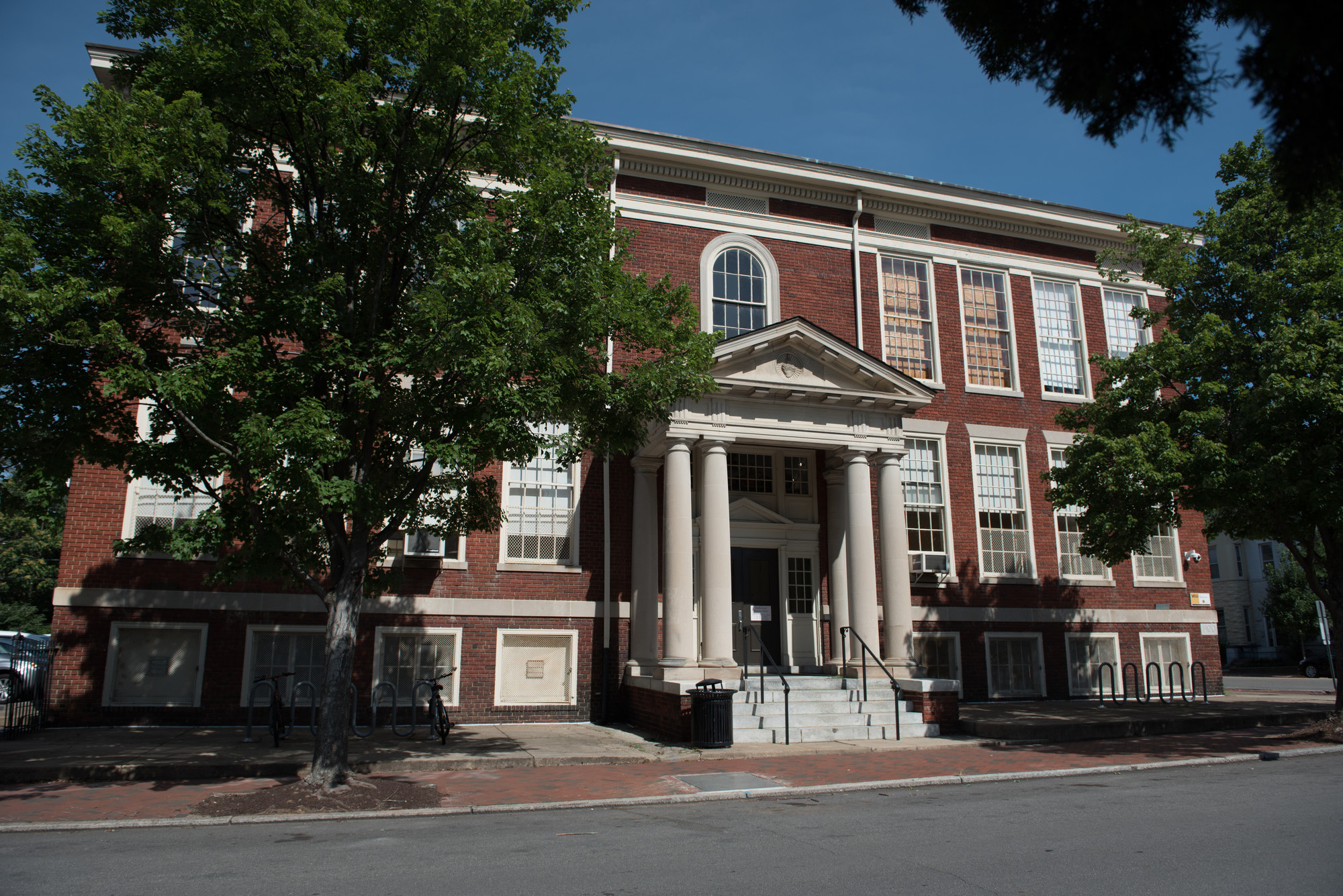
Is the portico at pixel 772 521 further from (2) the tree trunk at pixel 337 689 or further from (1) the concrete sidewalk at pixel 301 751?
(2) the tree trunk at pixel 337 689

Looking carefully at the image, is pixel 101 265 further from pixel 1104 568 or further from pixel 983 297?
pixel 1104 568

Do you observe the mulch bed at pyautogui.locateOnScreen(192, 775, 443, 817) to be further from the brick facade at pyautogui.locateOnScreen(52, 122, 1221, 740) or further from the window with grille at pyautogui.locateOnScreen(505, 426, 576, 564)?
the window with grille at pyautogui.locateOnScreen(505, 426, 576, 564)

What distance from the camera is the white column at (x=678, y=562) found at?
13805 millimetres

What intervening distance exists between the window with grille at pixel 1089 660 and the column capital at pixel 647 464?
35.1ft

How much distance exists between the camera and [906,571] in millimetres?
15562

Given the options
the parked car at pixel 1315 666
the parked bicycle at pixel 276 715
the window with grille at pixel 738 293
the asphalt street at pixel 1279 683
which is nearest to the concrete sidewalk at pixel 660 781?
the parked bicycle at pixel 276 715

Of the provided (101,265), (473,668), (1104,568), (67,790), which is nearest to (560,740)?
(473,668)

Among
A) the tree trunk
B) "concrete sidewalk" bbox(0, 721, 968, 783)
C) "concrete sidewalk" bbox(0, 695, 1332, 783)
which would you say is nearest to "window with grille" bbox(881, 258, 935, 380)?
"concrete sidewalk" bbox(0, 695, 1332, 783)

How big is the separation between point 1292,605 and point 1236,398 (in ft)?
109

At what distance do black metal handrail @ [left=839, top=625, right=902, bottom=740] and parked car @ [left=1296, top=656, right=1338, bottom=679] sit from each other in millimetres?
27368

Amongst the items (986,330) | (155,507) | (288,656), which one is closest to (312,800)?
(288,656)

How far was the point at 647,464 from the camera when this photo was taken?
1603 cm

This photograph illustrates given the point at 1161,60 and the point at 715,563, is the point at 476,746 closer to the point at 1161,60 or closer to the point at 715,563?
the point at 715,563

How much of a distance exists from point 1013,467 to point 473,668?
1295 centimetres
